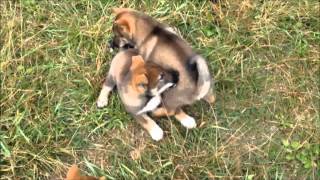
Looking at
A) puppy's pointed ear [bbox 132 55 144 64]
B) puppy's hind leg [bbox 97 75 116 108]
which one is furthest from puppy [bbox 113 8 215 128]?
puppy's hind leg [bbox 97 75 116 108]

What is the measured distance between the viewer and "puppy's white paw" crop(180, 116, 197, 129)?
381 centimetres

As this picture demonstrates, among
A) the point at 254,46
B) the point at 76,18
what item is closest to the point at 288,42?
the point at 254,46

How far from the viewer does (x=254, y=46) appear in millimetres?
4152

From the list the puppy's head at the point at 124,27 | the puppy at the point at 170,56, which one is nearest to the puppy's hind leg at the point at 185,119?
the puppy at the point at 170,56

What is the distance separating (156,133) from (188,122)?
215 mm

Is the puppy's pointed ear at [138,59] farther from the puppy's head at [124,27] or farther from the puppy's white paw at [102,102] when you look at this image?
the puppy's white paw at [102,102]

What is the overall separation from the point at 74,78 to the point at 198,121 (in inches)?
35.4

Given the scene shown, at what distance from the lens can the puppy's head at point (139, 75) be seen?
11.1 ft

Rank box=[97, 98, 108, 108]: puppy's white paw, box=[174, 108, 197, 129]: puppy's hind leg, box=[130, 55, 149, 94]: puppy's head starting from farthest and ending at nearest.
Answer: box=[97, 98, 108, 108]: puppy's white paw
box=[174, 108, 197, 129]: puppy's hind leg
box=[130, 55, 149, 94]: puppy's head

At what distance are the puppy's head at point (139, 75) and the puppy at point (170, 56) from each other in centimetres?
15

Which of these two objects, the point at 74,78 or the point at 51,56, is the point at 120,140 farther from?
the point at 51,56

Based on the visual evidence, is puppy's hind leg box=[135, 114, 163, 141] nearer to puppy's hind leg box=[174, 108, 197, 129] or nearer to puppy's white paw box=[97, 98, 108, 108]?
puppy's hind leg box=[174, 108, 197, 129]

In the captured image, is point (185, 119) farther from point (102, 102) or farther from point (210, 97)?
point (102, 102)

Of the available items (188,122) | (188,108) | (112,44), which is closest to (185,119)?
(188,122)
